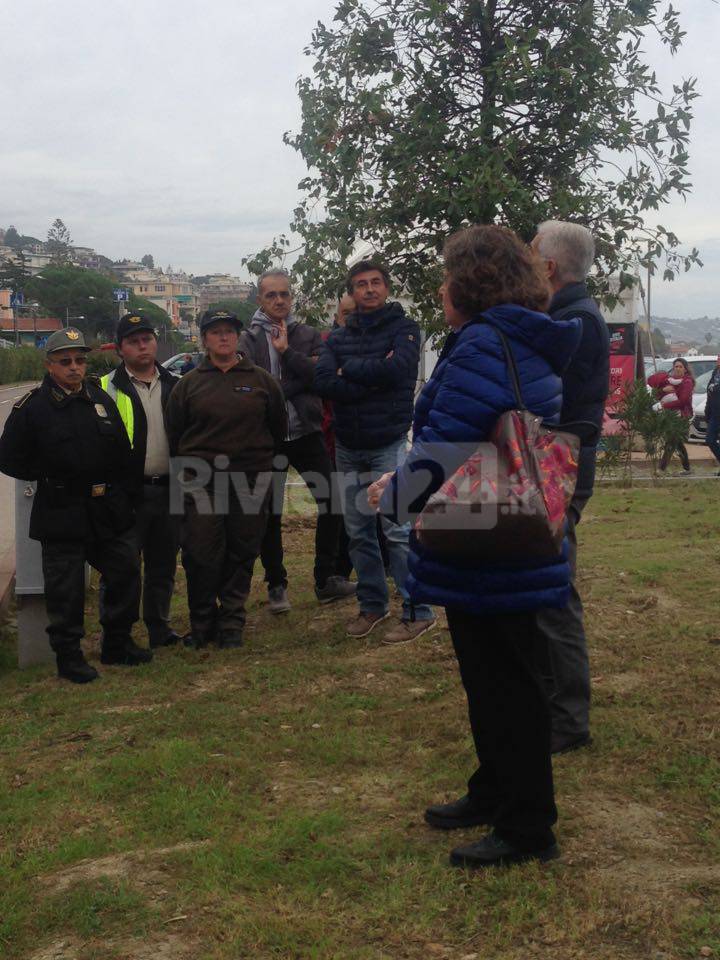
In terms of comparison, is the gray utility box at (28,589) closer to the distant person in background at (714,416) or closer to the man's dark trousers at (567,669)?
the man's dark trousers at (567,669)

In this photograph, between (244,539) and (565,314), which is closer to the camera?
(565,314)

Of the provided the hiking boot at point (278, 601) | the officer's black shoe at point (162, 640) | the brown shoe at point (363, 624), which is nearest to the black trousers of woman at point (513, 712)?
the brown shoe at point (363, 624)

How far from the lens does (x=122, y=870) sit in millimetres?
3396

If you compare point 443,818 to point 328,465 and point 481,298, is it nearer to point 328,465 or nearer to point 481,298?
point 481,298

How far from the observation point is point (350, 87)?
788cm

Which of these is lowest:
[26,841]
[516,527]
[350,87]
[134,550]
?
[26,841]

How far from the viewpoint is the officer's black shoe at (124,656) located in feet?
19.6

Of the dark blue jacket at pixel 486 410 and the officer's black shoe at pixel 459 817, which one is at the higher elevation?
the dark blue jacket at pixel 486 410

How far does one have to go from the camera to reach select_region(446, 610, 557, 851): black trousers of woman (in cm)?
321

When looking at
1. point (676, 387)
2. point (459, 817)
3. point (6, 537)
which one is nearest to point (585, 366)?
point (459, 817)

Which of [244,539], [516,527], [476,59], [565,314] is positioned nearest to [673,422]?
[476,59]

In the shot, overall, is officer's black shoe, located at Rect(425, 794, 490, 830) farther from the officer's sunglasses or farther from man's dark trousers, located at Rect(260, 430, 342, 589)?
man's dark trousers, located at Rect(260, 430, 342, 589)

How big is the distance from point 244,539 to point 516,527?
3.41 m

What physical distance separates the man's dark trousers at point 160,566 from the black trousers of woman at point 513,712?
11.1 feet
